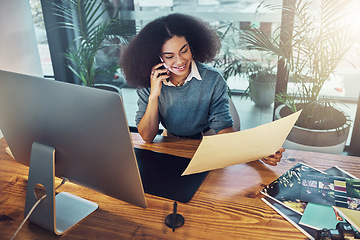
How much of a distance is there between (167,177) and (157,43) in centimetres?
77

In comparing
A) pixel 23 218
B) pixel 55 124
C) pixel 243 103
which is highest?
pixel 55 124

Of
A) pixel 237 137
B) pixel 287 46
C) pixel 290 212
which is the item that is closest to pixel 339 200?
pixel 290 212

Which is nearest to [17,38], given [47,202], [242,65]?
[242,65]

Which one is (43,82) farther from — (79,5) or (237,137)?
(79,5)

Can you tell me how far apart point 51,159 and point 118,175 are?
8.1 inches

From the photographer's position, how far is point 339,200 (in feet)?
3.23

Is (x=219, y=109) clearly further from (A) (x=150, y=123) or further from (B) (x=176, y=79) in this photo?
(A) (x=150, y=123)

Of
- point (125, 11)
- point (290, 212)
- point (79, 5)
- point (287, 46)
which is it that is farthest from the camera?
point (125, 11)

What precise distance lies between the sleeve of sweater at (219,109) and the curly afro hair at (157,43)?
239 mm

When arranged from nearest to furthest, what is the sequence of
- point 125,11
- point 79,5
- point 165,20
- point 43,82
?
1. point 43,82
2. point 165,20
3. point 79,5
4. point 125,11

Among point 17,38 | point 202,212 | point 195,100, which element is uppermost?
point 17,38

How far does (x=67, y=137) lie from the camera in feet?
2.77

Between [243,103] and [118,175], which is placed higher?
[118,175]

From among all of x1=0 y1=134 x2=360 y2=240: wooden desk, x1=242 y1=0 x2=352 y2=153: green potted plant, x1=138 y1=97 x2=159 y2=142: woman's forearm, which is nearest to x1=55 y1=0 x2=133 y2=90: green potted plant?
x1=242 y1=0 x2=352 y2=153: green potted plant
